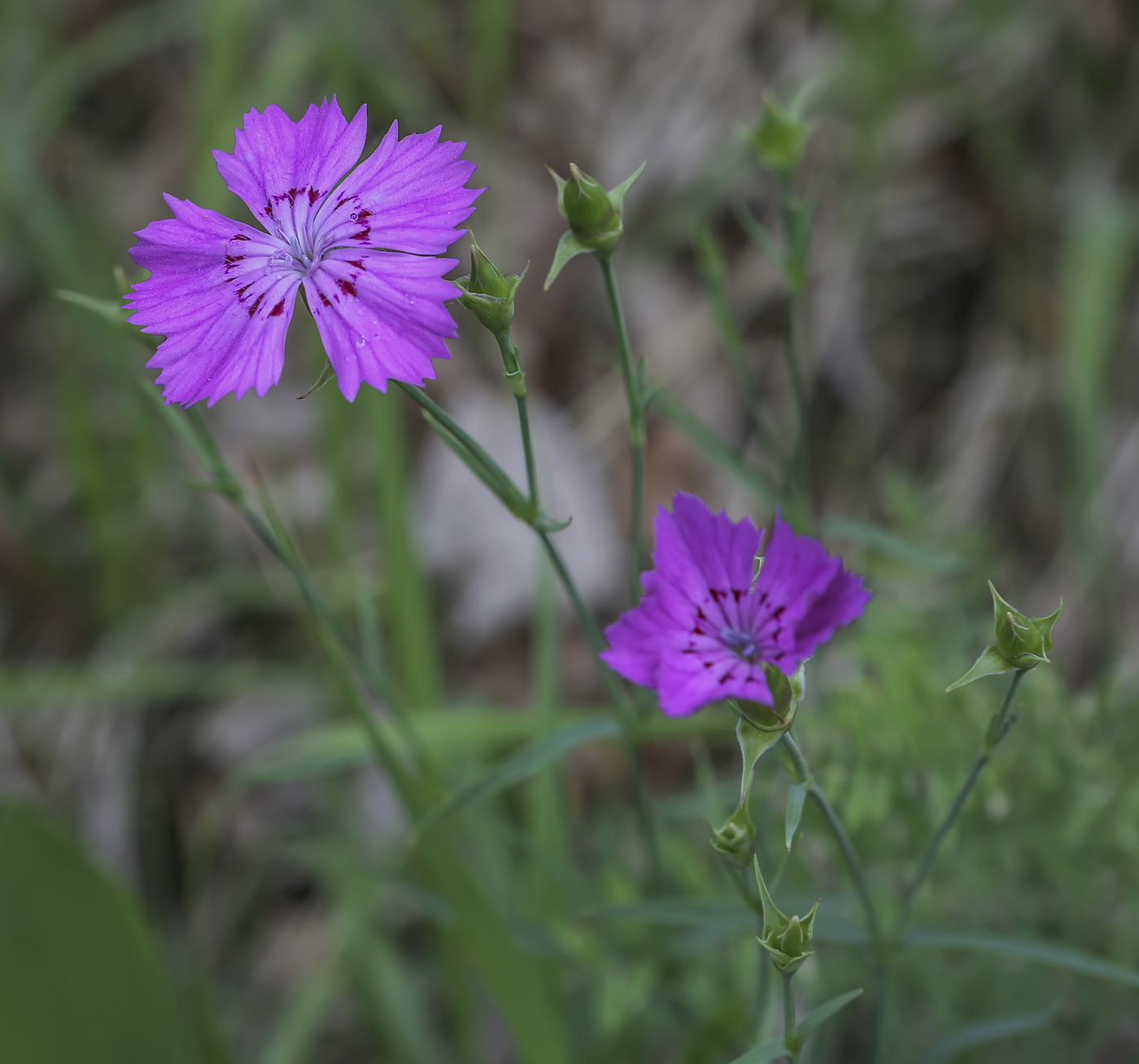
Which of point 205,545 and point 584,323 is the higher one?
point 584,323

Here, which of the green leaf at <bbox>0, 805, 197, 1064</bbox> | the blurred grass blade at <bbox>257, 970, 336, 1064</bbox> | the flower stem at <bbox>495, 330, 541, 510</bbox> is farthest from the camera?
the blurred grass blade at <bbox>257, 970, 336, 1064</bbox>

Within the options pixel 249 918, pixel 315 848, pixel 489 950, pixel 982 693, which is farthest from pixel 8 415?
pixel 982 693

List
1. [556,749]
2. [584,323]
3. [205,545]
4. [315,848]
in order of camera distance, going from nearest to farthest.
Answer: [556,749] < [315,848] < [205,545] < [584,323]

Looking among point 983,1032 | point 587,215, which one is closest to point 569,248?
point 587,215

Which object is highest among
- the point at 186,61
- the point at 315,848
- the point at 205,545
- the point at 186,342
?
the point at 186,61

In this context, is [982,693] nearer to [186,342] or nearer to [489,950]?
[489,950]

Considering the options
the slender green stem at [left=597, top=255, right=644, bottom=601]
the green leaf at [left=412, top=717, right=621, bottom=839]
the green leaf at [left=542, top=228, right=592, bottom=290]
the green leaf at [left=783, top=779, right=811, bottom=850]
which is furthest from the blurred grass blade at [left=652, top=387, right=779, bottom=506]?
the green leaf at [left=783, top=779, right=811, bottom=850]

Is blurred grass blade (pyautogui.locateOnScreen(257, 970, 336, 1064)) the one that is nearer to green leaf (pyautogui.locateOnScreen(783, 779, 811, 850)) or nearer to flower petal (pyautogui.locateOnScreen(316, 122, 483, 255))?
green leaf (pyautogui.locateOnScreen(783, 779, 811, 850))

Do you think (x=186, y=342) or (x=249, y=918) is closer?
(x=186, y=342)
